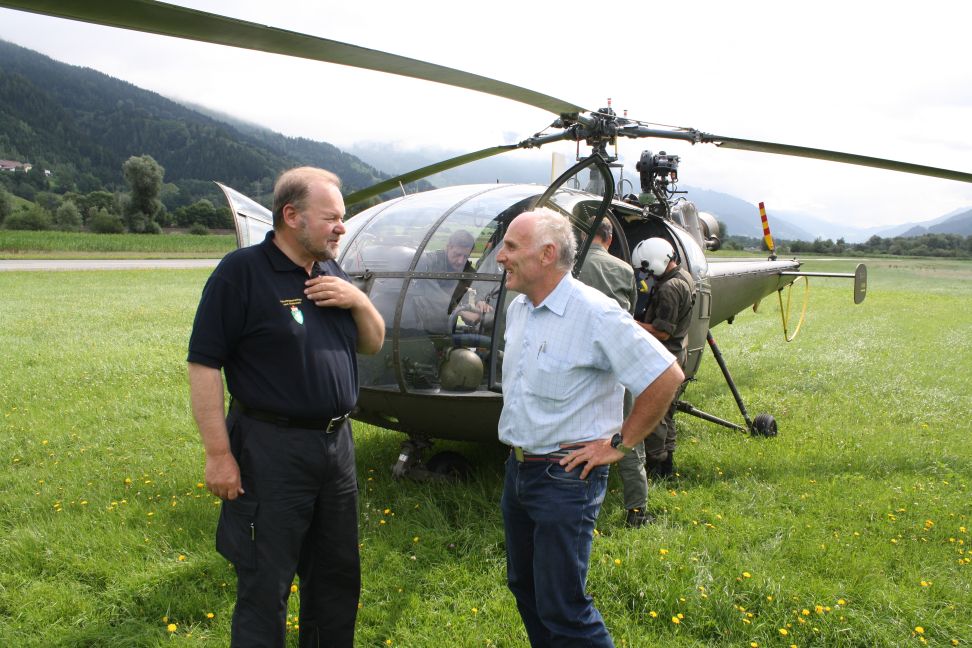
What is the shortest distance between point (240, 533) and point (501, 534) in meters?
1.96

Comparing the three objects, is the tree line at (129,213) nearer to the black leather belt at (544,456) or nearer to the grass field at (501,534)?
the grass field at (501,534)

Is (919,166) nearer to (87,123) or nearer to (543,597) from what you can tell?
(543,597)

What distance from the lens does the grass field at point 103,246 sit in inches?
1395

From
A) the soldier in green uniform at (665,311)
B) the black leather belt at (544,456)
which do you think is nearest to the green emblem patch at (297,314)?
the black leather belt at (544,456)

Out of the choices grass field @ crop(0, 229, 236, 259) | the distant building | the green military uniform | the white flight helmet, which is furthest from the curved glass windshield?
the distant building

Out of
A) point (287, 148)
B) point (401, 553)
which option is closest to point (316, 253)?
point (401, 553)

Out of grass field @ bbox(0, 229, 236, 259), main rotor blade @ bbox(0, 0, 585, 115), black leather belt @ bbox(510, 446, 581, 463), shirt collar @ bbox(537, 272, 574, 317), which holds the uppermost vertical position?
main rotor blade @ bbox(0, 0, 585, 115)

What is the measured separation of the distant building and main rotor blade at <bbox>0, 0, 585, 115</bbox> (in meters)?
155

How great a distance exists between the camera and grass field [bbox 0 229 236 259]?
3544 cm

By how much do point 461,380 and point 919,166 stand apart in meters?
3.95

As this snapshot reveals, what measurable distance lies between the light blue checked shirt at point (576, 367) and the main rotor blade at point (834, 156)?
362cm

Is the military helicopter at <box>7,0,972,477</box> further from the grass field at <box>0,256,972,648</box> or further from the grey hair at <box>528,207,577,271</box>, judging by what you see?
the grey hair at <box>528,207,577,271</box>

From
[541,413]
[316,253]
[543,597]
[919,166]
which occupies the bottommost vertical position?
[543,597]

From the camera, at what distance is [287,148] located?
19775 centimetres
